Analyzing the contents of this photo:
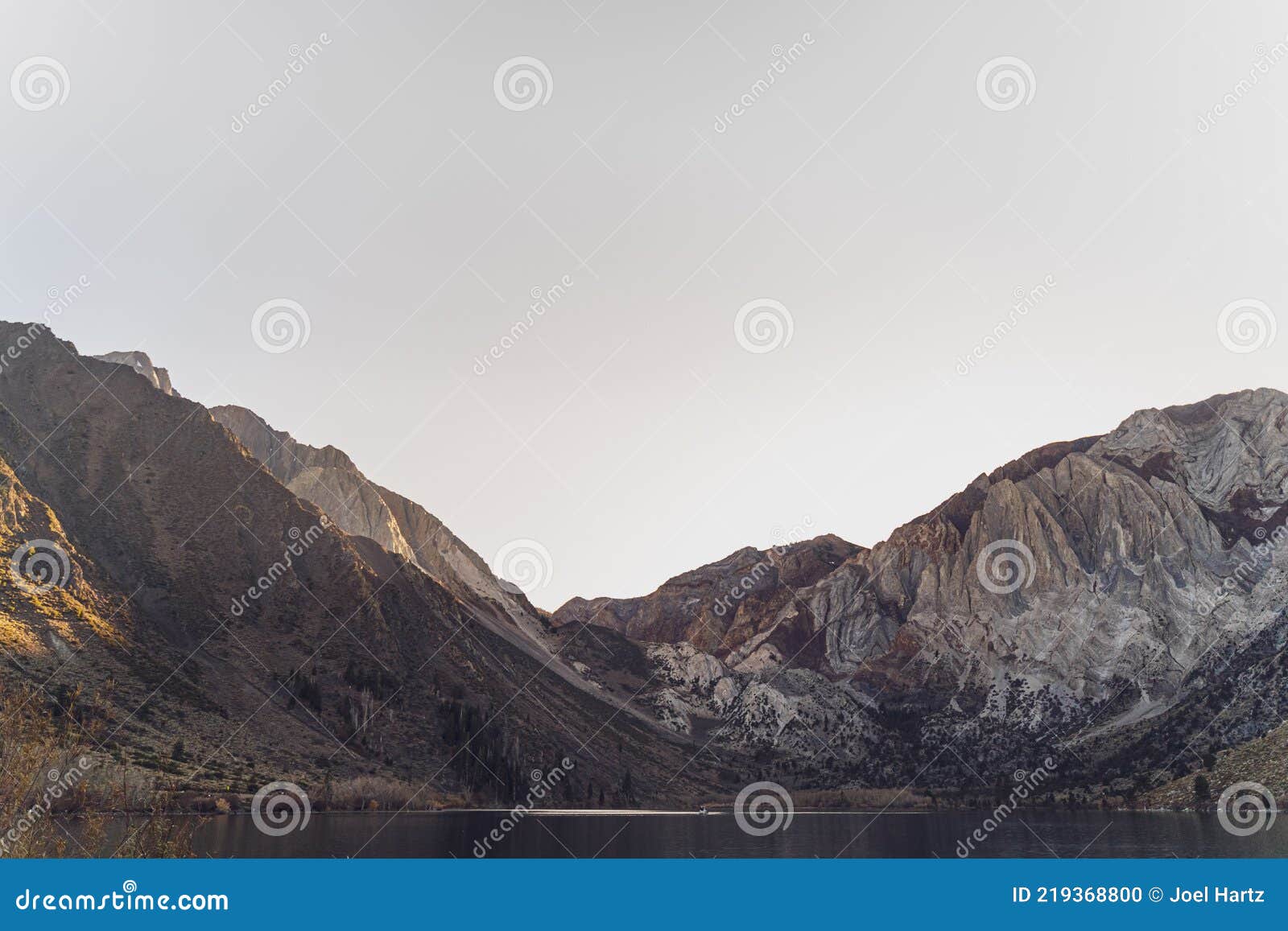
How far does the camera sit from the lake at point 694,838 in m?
82.5

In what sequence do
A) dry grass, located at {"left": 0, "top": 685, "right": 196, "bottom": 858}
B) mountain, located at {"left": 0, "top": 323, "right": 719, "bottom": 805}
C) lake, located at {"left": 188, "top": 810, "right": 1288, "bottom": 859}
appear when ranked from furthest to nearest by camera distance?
mountain, located at {"left": 0, "top": 323, "right": 719, "bottom": 805}
lake, located at {"left": 188, "top": 810, "right": 1288, "bottom": 859}
dry grass, located at {"left": 0, "top": 685, "right": 196, "bottom": 858}

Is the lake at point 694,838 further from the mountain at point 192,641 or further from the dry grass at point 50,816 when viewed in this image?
the mountain at point 192,641

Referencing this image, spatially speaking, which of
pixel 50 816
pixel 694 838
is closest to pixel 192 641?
pixel 694 838

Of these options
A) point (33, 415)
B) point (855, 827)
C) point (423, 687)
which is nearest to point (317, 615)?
point (423, 687)

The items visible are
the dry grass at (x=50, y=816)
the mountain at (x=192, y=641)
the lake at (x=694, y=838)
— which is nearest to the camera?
the dry grass at (x=50, y=816)

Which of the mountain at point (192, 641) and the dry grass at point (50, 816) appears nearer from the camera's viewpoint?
the dry grass at point (50, 816)

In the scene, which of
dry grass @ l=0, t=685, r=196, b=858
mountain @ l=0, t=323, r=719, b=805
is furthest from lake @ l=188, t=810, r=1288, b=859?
mountain @ l=0, t=323, r=719, b=805

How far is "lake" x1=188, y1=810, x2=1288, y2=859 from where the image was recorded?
271 feet

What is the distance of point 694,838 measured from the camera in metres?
115

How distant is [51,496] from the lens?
180 meters

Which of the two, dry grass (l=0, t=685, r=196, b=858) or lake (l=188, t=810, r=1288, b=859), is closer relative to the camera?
dry grass (l=0, t=685, r=196, b=858)

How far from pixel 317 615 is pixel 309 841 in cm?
11224

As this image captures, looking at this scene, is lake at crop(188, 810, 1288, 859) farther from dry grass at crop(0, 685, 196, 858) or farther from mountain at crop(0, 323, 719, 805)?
mountain at crop(0, 323, 719, 805)

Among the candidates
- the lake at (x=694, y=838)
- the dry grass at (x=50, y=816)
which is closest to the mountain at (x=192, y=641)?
the lake at (x=694, y=838)
